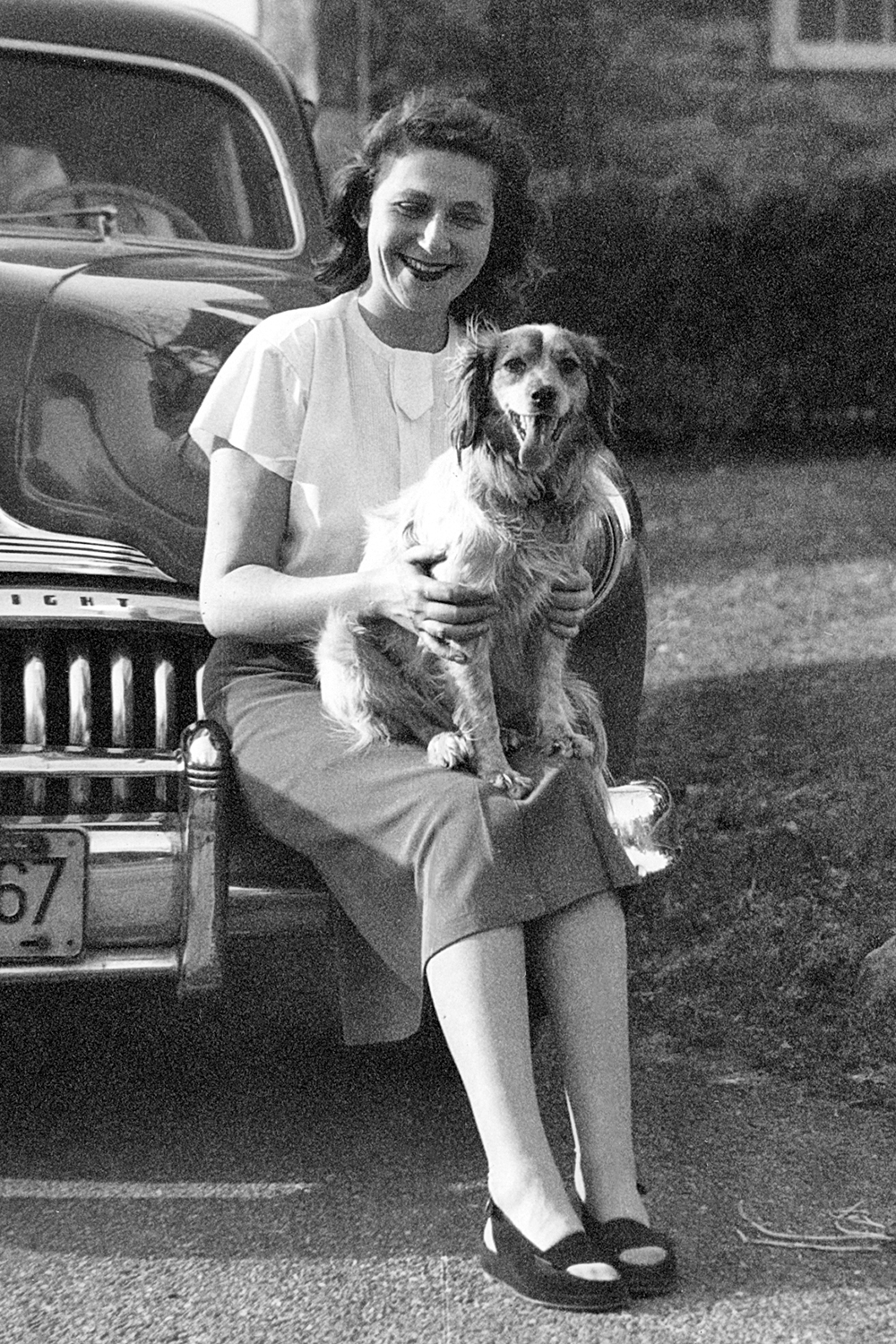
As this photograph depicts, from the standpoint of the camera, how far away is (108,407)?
3918mm

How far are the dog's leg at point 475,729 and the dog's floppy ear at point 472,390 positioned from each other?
0.35 metres

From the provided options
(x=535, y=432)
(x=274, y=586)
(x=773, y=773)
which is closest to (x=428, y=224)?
(x=535, y=432)

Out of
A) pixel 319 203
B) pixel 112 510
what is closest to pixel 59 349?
pixel 112 510

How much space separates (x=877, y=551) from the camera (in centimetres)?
851

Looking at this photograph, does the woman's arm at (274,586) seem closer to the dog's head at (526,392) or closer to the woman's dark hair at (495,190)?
the dog's head at (526,392)

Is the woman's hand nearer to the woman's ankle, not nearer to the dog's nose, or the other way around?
the dog's nose

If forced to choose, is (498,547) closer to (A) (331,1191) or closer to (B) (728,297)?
(A) (331,1191)

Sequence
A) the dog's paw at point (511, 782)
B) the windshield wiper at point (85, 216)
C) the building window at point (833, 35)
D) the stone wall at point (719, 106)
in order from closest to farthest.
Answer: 1. the dog's paw at point (511, 782)
2. the windshield wiper at point (85, 216)
3. the stone wall at point (719, 106)
4. the building window at point (833, 35)

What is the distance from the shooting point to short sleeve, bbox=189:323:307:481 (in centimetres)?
336

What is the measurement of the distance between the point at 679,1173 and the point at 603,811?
73cm

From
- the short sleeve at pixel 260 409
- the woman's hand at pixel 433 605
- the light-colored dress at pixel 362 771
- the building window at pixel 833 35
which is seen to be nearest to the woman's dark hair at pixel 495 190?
the light-colored dress at pixel 362 771

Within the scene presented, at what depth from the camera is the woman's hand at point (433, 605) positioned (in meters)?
3.11

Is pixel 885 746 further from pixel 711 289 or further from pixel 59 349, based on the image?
pixel 711 289

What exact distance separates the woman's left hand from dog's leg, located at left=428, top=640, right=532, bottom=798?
0.13 metres
